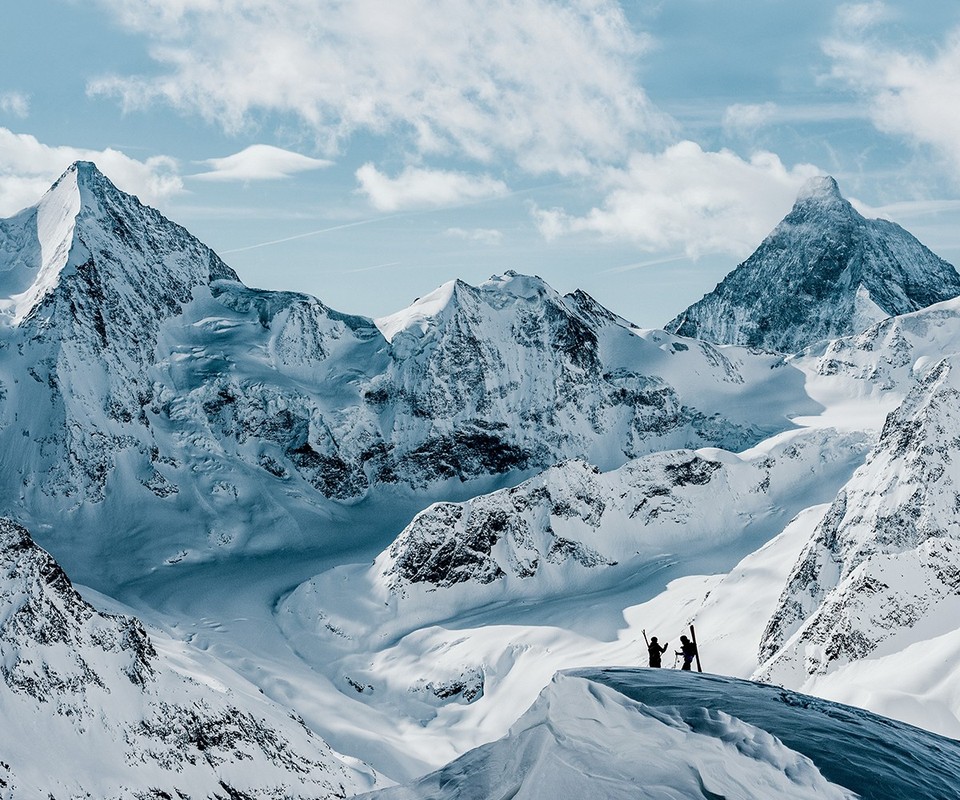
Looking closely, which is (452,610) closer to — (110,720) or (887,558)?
(110,720)

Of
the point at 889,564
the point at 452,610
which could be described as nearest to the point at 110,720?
the point at 889,564

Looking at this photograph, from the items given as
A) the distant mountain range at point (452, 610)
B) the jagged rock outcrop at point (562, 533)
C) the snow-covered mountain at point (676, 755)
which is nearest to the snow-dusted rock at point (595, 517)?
the jagged rock outcrop at point (562, 533)

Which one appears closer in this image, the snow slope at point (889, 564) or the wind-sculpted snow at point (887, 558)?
the snow slope at point (889, 564)

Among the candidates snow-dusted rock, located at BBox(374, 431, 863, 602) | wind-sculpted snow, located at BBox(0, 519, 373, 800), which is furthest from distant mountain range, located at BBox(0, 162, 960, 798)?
snow-dusted rock, located at BBox(374, 431, 863, 602)

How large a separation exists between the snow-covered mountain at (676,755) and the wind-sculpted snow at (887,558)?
166 ft

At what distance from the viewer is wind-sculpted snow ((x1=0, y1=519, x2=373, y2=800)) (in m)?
67.6

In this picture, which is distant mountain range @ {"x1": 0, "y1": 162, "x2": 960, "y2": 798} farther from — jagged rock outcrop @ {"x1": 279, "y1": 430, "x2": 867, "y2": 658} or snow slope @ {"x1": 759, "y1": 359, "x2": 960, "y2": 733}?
jagged rock outcrop @ {"x1": 279, "y1": 430, "x2": 867, "y2": 658}

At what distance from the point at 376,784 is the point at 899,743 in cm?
7838

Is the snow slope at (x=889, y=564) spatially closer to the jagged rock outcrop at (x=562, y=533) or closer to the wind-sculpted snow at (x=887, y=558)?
the wind-sculpted snow at (x=887, y=558)

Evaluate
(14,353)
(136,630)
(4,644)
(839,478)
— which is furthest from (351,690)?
(14,353)

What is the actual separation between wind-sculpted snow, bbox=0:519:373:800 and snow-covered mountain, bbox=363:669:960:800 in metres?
59.3

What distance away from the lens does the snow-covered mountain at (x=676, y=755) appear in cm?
1141

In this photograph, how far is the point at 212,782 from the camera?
74.1m

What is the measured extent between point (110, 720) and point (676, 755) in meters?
71.4
